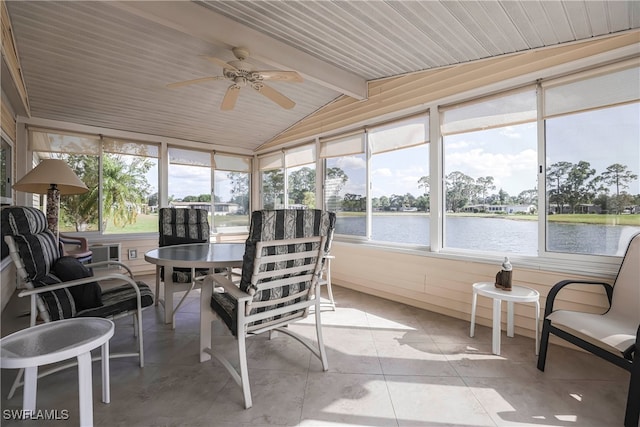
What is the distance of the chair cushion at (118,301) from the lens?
1.93 meters

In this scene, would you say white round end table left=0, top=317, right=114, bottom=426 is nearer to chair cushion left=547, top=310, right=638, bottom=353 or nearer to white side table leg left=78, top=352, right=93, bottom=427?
white side table leg left=78, top=352, right=93, bottom=427

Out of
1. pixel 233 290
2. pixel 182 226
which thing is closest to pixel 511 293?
pixel 233 290

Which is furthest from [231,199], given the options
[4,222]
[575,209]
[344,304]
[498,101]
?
[575,209]

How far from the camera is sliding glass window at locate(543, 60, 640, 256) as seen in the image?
228cm

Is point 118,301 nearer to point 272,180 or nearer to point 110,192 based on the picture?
point 110,192

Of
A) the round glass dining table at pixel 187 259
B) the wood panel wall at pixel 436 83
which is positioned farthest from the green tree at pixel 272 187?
the round glass dining table at pixel 187 259

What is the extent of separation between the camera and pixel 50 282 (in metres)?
1.80

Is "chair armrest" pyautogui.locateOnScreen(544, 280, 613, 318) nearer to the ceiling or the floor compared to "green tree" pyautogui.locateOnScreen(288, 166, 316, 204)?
nearer to the floor

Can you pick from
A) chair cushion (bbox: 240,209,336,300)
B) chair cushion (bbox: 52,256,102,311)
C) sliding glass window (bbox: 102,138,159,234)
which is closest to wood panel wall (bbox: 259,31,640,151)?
chair cushion (bbox: 240,209,336,300)

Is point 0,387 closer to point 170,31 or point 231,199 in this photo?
point 170,31

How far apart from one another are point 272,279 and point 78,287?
1.30 metres

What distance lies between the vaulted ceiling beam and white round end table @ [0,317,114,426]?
2246mm

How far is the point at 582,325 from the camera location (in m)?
1.91

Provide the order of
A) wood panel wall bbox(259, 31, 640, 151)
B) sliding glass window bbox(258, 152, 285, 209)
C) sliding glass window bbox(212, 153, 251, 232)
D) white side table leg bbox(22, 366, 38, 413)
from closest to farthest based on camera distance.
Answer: white side table leg bbox(22, 366, 38, 413)
wood panel wall bbox(259, 31, 640, 151)
sliding glass window bbox(258, 152, 285, 209)
sliding glass window bbox(212, 153, 251, 232)
